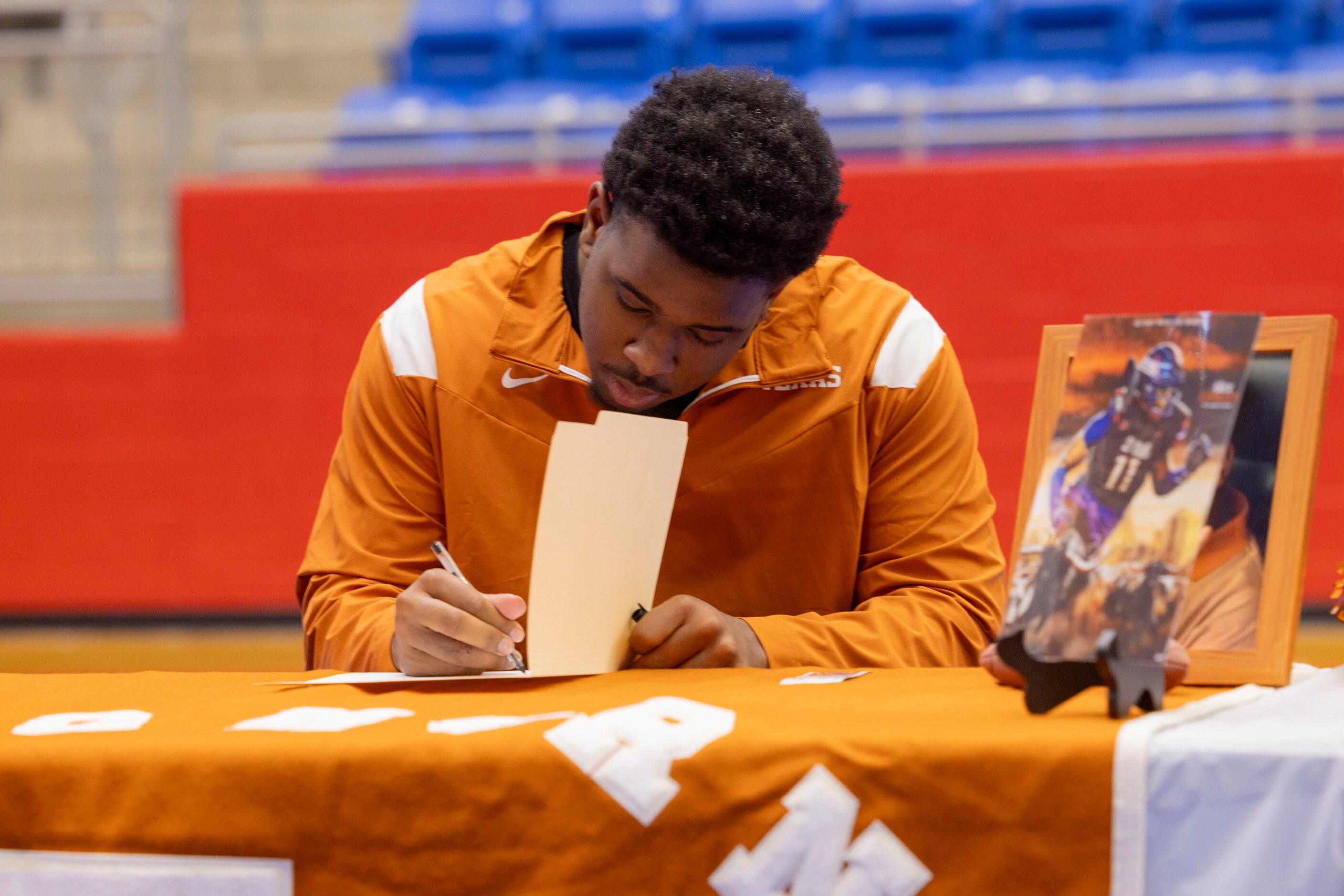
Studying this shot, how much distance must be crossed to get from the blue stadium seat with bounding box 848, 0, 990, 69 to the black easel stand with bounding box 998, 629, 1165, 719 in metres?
4.54

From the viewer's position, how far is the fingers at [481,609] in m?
1.04

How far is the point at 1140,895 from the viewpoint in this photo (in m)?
0.72

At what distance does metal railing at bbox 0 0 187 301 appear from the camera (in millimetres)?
4598

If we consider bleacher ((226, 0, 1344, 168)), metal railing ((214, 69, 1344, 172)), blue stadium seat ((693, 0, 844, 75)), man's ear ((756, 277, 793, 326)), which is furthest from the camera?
blue stadium seat ((693, 0, 844, 75))

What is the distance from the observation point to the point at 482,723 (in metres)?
0.86

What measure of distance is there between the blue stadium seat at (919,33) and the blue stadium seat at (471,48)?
130 cm

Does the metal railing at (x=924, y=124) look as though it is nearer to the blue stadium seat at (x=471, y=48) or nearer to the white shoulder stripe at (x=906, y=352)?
the blue stadium seat at (x=471, y=48)

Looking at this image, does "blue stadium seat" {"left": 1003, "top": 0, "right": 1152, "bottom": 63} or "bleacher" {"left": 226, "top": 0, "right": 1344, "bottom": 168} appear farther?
"blue stadium seat" {"left": 1003, "top": 0, "right": 1152, "bottom": 63}

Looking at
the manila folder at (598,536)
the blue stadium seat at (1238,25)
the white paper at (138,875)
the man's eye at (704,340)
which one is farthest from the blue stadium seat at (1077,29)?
the white paper at (138,875)

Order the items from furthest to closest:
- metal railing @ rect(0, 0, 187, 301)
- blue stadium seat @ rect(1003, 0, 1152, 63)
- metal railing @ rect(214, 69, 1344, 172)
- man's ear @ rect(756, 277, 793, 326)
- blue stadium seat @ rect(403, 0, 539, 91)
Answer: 1. blue stadium seat @ rect(403, 0, 539, 91)
2. blue stadium seat @ rect(1003, 0, 1152, 63)
3. metal railing @ rect(0, 0, 187, 301)
4. metal railing @ rect(214, 69, 1344, 172)
5. man's ear @ rect(756, 277, 793, 326)

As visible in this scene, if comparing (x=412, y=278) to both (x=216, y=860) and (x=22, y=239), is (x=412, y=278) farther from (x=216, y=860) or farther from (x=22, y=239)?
(x=216, y=860)

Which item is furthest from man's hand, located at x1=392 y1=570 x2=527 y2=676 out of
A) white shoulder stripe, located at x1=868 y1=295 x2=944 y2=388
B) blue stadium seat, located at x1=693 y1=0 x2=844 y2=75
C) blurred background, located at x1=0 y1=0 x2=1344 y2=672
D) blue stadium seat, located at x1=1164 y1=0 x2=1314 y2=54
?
blue stadium seat, located at x1=1164 y1=0 x2=1314 y2=54

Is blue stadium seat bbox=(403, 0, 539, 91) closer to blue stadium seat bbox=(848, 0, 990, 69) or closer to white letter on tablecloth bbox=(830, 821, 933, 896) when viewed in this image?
blue stadium seat bbox=(848, 0, 990, 69)

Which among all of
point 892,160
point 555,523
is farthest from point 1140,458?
point 892,160
